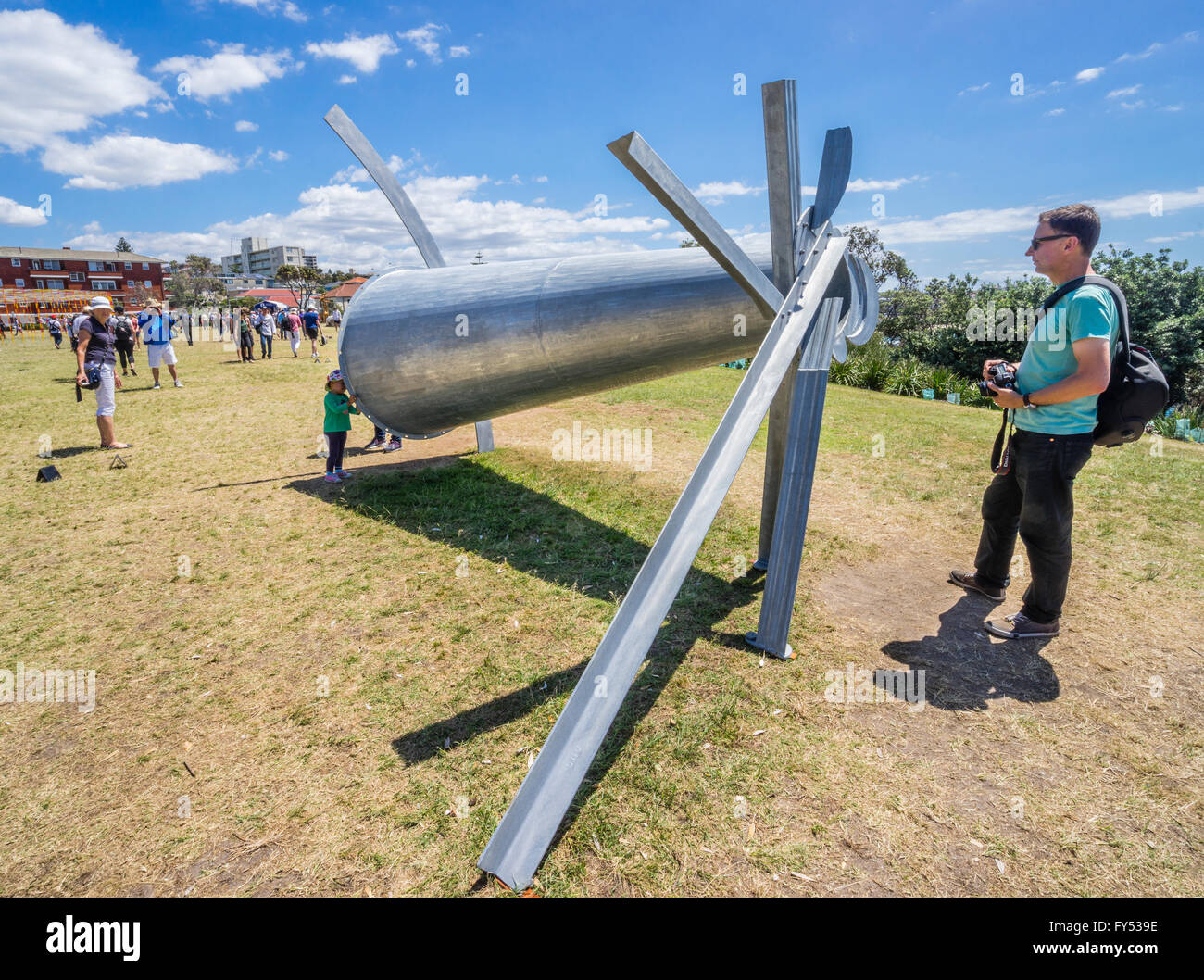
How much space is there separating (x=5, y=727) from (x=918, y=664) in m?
5.27

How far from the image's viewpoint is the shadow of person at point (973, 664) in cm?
361

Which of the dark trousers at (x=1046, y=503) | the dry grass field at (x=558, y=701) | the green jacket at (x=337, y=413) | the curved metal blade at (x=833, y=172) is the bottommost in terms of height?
the dry grass field at (x=558, y=701)

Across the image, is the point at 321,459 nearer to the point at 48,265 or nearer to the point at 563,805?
the point at 563,805

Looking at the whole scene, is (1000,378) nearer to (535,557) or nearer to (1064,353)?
(1064,353)

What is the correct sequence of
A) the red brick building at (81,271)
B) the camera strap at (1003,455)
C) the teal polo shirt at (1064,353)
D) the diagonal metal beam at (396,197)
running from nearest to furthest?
the teal polo shirt at (1064,353)
the camera strap at (1003,455)
the diagonal metal beam at (396,197)
the red brick building at (81,271)

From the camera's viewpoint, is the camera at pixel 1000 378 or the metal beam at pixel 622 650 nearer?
the metal beam at pixel 622 650

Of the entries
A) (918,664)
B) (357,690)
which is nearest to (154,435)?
(357,690)

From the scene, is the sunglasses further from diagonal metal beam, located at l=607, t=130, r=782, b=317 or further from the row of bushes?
the row of bushes

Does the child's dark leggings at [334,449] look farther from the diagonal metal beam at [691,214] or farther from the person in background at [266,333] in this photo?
the person in background at [266,333]

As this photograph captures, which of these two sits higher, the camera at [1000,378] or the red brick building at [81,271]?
the red brick building at [81,271]

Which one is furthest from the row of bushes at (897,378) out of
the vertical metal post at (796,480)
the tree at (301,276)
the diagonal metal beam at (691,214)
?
the tree at (301,276)

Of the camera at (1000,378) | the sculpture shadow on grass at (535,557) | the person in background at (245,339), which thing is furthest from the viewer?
the person in background at (245,339)

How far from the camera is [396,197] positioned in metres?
7.14

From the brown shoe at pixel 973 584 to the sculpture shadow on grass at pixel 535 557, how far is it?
158 centimetres
